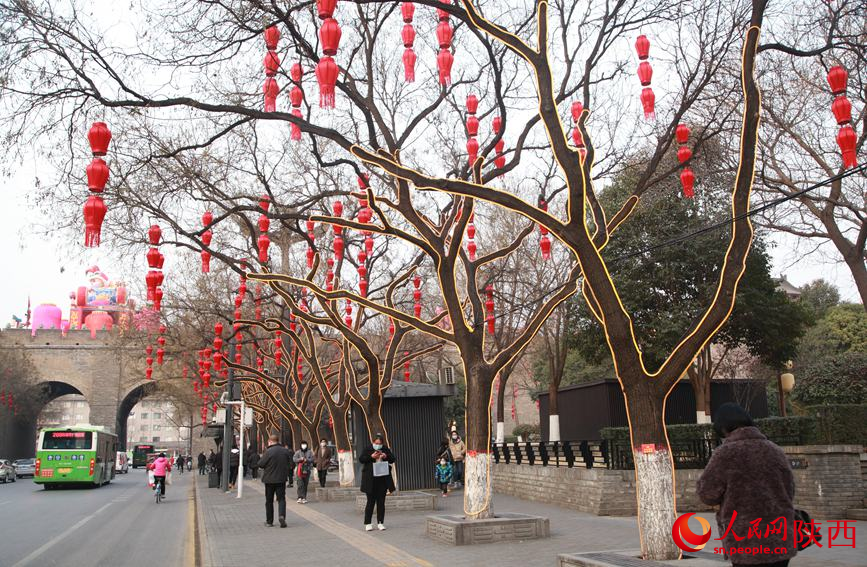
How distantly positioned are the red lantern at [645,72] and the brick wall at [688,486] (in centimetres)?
765

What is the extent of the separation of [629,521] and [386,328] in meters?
24.8

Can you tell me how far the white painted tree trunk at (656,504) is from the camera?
24.8 feet

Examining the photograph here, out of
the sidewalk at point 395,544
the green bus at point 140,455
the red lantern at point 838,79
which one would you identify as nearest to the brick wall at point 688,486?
the sidewalk at point 395,544

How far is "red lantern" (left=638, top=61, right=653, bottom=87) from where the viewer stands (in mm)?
9578

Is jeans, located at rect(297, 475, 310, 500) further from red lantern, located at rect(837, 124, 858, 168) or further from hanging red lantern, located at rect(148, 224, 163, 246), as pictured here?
red lantern, located at rect(837, 124, 858, 168)

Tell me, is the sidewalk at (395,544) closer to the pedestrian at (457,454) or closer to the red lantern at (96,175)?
the red lantern at (96,175)

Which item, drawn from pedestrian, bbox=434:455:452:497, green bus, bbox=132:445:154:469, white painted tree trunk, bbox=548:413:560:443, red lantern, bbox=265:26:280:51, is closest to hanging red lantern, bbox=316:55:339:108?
red lantern, bbox=265:26:280:51

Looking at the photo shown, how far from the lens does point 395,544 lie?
10789 millimetres

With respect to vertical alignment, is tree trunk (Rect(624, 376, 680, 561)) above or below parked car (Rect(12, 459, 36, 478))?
above

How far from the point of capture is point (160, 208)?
16.0m

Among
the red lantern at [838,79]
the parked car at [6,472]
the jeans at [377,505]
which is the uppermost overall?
the red lantern at [838,79]

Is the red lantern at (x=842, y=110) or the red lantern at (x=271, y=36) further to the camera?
the red lantern at (x=271, y=36)

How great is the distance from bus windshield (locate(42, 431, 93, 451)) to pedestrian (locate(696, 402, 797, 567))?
33.9m

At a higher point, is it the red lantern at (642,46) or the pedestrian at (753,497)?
the red lantern at (642,46)
